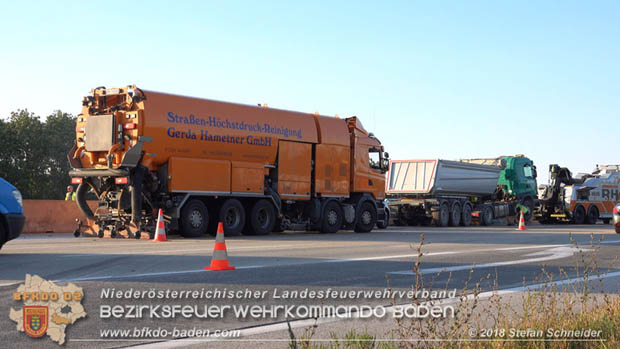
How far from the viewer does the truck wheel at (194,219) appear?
774 inches

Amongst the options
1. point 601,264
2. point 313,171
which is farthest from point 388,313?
point 313,171

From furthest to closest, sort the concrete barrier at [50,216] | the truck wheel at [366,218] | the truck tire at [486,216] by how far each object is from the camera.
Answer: the truck tire at [486,216], the truck wheel at [366,218], the concrete barrier at [50,216]

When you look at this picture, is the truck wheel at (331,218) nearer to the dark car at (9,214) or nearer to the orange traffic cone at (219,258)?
the dark car at (9,214)

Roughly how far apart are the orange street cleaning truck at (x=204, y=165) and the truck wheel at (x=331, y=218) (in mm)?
35

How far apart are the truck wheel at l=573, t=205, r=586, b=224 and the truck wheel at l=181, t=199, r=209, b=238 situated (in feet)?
90.2

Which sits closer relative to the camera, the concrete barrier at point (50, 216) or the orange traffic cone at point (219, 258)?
the orange traffic cone at point (219, 258)

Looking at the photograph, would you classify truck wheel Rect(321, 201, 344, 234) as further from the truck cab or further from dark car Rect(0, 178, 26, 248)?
the truck cab

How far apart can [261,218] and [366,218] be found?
494 centimetres

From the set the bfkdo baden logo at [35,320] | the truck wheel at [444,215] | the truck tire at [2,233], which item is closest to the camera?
the bfkdo baden logo at [35,320]

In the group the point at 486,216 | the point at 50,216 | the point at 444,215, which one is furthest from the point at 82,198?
the point at 486,216

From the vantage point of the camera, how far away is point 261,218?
22078 mm

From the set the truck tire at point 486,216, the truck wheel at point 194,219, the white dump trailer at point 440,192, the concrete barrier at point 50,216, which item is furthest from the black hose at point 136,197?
the truck tire at point 486,216

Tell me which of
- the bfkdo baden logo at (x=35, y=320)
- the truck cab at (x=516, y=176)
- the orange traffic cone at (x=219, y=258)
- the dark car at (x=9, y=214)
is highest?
the truck cab at (x=516, y=176)

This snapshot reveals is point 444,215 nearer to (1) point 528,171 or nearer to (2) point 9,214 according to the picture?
(1) point 528,171
